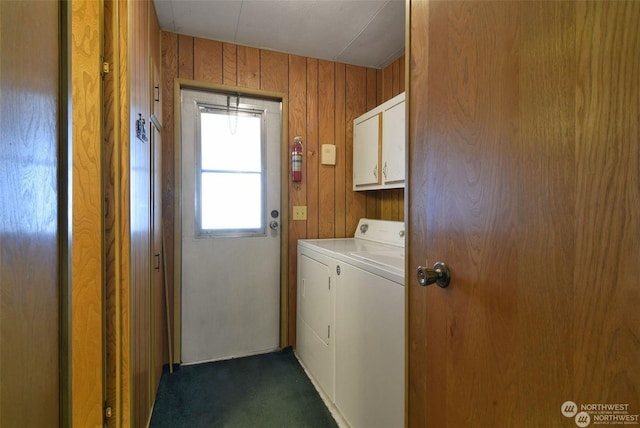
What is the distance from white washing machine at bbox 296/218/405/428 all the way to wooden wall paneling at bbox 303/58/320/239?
271 millimetres

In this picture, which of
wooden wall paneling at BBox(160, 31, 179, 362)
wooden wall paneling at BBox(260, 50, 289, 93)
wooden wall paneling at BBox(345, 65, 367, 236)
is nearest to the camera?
wooden wall paneling at BBox(160, 31, 179, 362)

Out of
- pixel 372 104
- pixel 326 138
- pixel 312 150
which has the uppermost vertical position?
pixel 372 104

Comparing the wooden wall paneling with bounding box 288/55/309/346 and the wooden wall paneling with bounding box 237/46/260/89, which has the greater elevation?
the wooden wall paneling with bounding box 237/46/260/89

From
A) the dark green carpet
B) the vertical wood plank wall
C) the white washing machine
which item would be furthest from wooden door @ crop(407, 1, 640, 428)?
the vertical wood plank wall

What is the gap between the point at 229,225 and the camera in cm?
240

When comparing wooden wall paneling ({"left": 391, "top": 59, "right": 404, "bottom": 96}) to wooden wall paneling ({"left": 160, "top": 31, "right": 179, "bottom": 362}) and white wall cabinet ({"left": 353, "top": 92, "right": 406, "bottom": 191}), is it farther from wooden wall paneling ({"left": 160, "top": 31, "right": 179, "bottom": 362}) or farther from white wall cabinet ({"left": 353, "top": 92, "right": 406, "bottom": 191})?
wooden wall paneling ({"left": 160, "top": 31, "right": 179, "bottom": 362})

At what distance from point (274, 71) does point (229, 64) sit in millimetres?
348

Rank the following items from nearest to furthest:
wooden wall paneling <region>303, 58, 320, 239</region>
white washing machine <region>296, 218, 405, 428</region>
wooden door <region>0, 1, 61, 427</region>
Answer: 1. wooden door <region>0, 1, 61, 427</region>
2. white washing machine <region>296, 218, 405, 428</region>
3. wooden wall paneling <region>303, 58, 320, 239</region>

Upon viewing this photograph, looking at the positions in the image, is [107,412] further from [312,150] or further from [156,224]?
[312,150]

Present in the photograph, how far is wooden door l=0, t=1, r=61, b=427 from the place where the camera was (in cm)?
45

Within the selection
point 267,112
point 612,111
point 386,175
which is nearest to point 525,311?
point 612,111

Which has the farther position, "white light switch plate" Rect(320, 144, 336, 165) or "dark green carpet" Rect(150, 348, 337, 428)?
"white light switch plate" Rect(320, 144, 336, 165)

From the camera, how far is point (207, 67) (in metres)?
2.27

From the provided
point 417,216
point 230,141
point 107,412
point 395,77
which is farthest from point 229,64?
point 107,412
